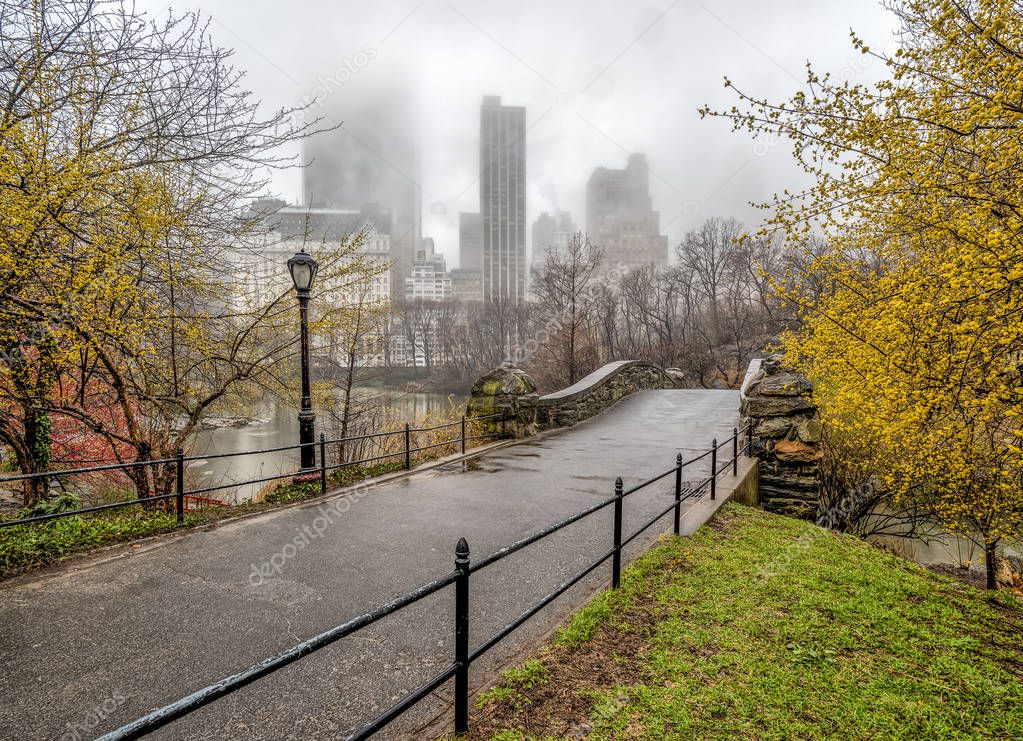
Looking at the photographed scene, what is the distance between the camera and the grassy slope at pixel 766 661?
101 inches

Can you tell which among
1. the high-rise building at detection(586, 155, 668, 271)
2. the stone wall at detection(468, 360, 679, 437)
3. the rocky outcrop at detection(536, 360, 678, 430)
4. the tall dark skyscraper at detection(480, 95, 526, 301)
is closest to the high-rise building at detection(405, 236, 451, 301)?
the tall dark skyscraper at detection(480, 95, 526, 301)

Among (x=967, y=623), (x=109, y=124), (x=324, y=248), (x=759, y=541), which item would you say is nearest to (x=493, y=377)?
(x=324, y=248)

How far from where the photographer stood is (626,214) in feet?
326

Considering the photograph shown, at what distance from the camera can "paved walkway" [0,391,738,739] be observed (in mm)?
Result: 2572

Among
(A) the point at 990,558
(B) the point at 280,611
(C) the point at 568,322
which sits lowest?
(A) the point at 990,558

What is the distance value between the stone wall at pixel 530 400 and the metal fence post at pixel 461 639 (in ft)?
29.0

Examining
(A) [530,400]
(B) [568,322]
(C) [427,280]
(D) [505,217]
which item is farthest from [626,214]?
(A) [530,400]

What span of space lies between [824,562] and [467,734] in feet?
14.6

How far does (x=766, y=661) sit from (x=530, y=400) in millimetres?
8552

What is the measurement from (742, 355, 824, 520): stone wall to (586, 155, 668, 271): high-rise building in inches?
3183

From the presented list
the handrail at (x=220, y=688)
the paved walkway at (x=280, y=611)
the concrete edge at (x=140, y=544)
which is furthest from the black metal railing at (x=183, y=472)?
the handrail at (x=220, y=688)

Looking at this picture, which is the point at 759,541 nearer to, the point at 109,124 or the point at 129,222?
the point at 129,222

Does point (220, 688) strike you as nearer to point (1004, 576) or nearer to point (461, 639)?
point (461, 639)

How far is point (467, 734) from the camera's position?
238 cm
